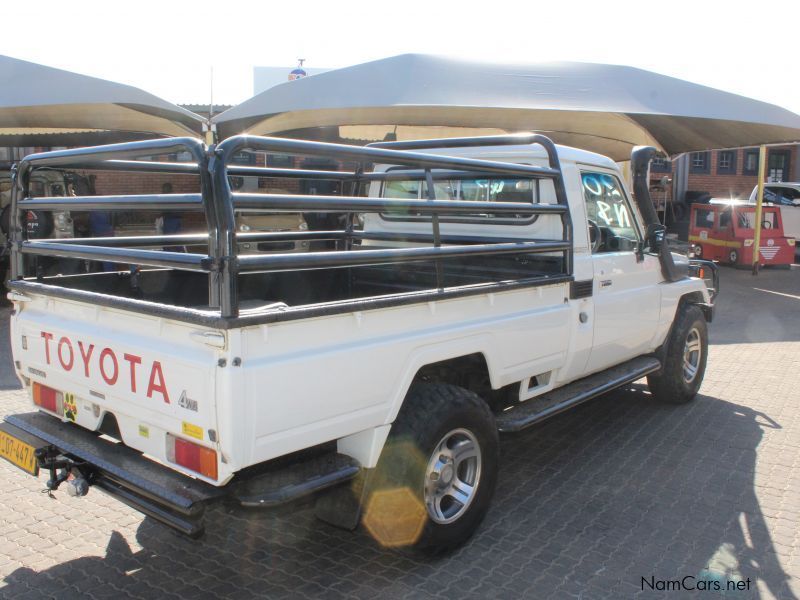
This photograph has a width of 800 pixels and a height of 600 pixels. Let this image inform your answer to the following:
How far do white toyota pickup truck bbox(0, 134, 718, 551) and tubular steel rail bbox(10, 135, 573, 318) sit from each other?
1cm

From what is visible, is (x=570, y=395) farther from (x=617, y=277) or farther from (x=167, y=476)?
(x=167, y=476)

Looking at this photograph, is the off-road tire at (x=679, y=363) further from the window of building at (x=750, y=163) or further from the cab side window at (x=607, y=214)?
the window of building at (x=750, y=163)

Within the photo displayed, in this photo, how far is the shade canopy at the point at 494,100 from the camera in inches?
344

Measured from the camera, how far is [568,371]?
172 inches

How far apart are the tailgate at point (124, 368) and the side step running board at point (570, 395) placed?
1.80m

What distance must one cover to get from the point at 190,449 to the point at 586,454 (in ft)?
10.0

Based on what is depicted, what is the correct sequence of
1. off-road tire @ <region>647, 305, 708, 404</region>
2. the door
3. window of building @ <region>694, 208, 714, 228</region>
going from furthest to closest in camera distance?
window of building @ <region>694, 208, 714, 228</region>, off-road tire @ <region>647, 305, 708, 404</region>, the door

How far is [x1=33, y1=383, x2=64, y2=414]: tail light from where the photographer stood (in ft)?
11.1

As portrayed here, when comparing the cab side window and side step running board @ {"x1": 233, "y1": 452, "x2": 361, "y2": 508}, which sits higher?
the cab side window

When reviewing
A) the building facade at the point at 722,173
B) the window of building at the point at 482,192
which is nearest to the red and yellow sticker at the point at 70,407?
the window of building at the point at 482,192

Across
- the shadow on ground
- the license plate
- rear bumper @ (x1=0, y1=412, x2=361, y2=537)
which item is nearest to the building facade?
the shadow on ground

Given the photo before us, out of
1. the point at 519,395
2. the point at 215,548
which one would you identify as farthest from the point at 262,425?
the point at 519,395

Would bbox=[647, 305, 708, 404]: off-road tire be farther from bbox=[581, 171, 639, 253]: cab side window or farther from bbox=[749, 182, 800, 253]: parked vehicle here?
bbox=[749, 182, 800, 253]: parked vehicle

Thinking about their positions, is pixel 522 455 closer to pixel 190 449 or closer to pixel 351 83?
pixel 190 449
